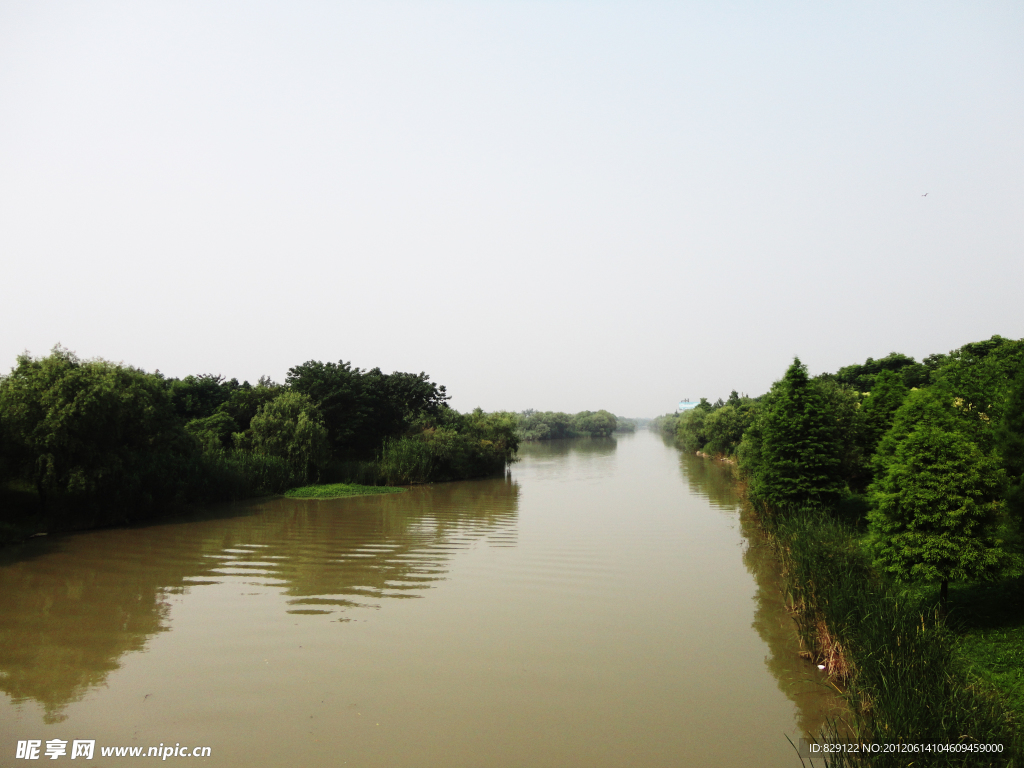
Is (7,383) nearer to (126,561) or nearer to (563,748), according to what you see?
(126,561)

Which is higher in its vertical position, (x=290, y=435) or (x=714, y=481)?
(x=290, y=435)

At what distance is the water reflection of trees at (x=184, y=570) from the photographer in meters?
9.49

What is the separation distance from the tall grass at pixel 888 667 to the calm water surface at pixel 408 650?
0.71 m

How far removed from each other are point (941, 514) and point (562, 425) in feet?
355

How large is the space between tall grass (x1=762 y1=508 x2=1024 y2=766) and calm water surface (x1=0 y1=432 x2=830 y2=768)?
0.71 metres

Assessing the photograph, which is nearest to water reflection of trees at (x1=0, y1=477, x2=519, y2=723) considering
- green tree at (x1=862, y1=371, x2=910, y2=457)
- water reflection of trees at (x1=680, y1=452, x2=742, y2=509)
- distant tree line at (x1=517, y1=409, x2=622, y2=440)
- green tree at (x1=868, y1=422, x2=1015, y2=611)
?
green tree at (x1=868, y1=422, x2=1015, y2=611)

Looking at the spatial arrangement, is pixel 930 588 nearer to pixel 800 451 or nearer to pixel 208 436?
pixel 800 451

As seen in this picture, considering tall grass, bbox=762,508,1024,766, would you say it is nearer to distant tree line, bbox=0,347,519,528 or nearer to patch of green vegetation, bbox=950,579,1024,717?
patch of green vegetation, bbox=950,579,1024,717

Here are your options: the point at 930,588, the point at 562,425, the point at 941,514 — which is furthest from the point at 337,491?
the point at 562,425

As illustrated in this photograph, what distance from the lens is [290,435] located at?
1193 inches

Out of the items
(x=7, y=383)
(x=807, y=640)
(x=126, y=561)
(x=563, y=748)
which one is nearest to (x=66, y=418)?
(x=7, y=383)

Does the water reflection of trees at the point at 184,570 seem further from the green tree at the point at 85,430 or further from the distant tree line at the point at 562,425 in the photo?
the distant tree line at the point at 562,425

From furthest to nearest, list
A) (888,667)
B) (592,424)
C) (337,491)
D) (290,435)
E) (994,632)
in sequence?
1. (592,424)
2. (290,435)
3. (337,491)
4. (994,632)
5. (888,667)

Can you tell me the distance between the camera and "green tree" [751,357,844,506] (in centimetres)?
1773
